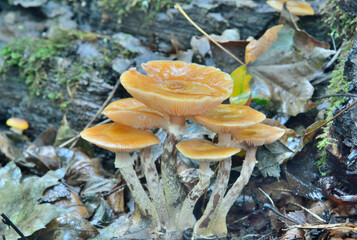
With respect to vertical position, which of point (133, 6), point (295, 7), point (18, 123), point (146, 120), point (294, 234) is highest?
point (295, 7)

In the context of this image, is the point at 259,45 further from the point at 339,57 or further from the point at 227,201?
the point at 227,201

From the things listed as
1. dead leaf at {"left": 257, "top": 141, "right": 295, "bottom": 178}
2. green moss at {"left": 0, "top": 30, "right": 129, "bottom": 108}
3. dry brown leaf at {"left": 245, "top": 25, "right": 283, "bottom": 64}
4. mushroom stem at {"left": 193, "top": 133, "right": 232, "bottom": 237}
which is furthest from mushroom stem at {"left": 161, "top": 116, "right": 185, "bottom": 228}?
green moss at {"left": 0, "top": 30, "right": 129, "bottom": 108}

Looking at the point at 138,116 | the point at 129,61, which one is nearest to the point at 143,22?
the point at 129,61

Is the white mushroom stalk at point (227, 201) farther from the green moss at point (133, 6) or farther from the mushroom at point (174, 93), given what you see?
the green moss at point (133, 6)

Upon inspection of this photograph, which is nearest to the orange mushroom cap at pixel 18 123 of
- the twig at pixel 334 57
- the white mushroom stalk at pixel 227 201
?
the white mushroom stalk at pixel 227 201

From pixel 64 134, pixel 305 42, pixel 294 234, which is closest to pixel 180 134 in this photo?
pixel 294 234

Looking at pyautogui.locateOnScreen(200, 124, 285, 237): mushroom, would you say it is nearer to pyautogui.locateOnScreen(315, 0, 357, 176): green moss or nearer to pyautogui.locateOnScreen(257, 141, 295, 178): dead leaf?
pyautogui.locateOnScreen(257, 141, 295, 178): dead leaf
